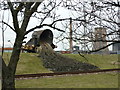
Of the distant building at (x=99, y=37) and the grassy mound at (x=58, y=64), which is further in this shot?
the grassy mound at (x=58, y=64)

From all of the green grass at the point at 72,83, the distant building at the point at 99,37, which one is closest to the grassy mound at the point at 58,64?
the green grass at the point at 72,83

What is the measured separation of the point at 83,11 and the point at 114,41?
41.0 inches

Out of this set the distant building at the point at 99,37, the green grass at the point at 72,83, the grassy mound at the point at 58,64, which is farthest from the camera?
the grassy mound at the point at 58,64

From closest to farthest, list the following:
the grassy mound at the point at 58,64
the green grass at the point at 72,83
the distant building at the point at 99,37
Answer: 1. the distant building at the point at 99,37
2. the green grass at the point at 72,83
3. the grassy mound at the point at 58,64

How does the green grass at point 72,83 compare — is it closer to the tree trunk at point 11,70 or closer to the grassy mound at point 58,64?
the tree trunk at point 11,70

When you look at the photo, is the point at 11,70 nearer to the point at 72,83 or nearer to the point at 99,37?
the point at 99,37

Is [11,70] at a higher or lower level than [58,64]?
higher

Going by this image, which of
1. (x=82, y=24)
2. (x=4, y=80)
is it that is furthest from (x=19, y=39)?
(x=82, y=24)

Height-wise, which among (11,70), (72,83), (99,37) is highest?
(99,37)

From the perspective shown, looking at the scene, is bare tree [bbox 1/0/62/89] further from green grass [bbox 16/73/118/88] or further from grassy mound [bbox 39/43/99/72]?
grassy mound [bbox 39/43/99/72]

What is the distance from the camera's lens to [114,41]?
4.06 m

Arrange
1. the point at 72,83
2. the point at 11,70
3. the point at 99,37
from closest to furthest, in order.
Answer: the point at 99,37 < the point at 11,70 < the point at 72,83

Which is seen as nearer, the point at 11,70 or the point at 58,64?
the point at 11,70

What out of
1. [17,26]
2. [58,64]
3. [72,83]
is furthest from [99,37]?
[58,64]
